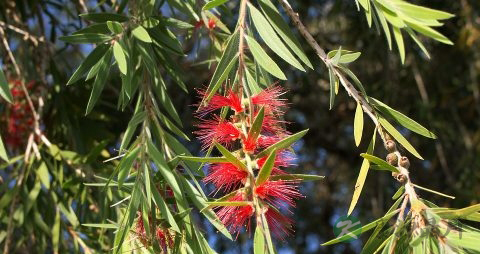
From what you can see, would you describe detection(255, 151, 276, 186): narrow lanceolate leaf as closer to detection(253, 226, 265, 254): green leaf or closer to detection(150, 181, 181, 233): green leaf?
detection(253, 226, 265, 254): green leaf

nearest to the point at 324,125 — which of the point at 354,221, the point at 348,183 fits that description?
the point at 348,183

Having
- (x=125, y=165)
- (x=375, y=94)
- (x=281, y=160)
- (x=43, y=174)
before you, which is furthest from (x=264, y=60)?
(x=375, y=94)

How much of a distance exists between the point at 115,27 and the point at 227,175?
37 centimetres

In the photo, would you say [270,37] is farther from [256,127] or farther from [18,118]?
[18,118]

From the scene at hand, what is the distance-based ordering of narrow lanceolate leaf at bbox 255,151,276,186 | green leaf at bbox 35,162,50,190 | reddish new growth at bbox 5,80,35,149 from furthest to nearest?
reddish new growth at bbox 5,80,35,149
green leaf at bbox 35,162,50,190
narrow lanceolate leaf at bbox 255,151,276,186

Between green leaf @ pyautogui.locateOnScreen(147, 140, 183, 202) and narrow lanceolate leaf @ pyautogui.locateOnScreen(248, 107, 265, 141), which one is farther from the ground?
narrow lanceolate leaf @ pyautogui.locateOnScreen(248, 107, 265, 141)

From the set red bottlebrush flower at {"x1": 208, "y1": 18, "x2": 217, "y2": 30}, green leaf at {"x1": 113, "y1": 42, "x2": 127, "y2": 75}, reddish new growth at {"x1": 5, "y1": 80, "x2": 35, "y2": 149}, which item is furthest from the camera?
reddish new growth at {"x1": 5, "y1": 80, "x2": 35, "y2": 149}

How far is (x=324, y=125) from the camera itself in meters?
3.34

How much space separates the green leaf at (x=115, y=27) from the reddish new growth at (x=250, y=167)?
0.73 ft

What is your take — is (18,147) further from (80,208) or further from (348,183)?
(348,183)

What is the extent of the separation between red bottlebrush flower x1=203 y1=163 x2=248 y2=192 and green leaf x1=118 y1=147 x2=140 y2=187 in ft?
0.45

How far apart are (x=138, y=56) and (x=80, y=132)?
1.52 feet

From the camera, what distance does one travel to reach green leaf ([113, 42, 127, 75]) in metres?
1.07

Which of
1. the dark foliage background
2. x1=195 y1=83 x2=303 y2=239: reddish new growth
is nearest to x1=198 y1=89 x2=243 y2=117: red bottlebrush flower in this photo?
x1=195 y1=83 x2=303 y2=239: reddish new growth
